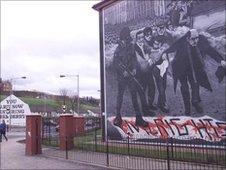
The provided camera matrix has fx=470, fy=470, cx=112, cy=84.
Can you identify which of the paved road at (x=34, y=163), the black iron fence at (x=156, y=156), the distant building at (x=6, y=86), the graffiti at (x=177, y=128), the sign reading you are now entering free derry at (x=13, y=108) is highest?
the distant building at (x=6, y=86)

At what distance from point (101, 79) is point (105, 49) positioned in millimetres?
2056

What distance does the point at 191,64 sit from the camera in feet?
81.1

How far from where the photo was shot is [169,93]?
85.6ft

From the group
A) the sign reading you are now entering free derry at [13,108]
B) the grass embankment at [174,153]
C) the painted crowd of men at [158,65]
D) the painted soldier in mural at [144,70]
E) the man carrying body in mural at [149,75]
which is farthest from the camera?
the sign reading you are now entering free derry at [13,108]

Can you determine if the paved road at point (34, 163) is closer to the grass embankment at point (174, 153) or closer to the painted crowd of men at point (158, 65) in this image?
the grass embankment at point (174, 153)

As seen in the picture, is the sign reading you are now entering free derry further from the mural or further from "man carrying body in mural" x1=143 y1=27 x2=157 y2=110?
"man carrying body in mural" x1=143 y1=27 x2=157 y2=110

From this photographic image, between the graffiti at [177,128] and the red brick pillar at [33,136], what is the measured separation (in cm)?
643

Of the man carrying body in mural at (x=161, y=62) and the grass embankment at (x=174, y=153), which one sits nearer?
the grass embankment at (x=174, y=153)

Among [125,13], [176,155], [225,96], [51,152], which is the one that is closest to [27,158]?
[51,152]

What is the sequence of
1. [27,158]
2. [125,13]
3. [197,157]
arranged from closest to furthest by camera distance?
[197,157] < [27,158] < [125,13]

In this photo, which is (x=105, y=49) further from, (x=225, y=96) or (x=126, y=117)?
(x=225, y=96)

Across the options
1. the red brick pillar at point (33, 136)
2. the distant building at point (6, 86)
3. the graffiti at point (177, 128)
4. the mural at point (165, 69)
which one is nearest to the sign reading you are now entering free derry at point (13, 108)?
the mural at point (165, 69)

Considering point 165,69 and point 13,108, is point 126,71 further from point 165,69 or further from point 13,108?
point 13,108

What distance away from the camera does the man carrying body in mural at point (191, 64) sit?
78.6ft
